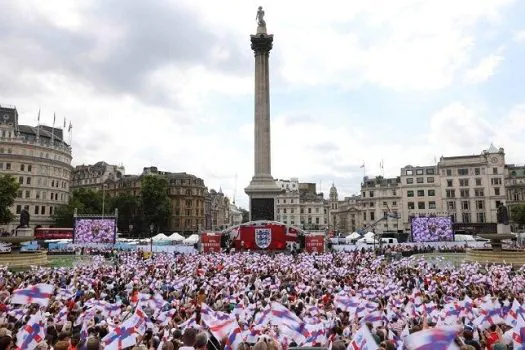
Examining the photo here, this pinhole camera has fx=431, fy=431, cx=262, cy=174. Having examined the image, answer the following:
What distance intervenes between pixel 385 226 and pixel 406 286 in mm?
98398

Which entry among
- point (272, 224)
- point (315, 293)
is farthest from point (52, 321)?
point (272, 224)

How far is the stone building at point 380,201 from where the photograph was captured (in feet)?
391

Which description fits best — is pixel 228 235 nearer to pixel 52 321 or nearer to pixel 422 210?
pixel 52 321

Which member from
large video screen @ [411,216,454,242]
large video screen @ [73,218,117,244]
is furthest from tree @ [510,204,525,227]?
large video screen @ [73,218,117,244]

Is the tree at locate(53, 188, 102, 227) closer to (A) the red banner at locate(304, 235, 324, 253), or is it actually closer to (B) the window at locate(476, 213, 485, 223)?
(A) the red banner at locate(304, 235, 324, 253)

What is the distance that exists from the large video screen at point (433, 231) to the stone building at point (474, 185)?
142ft

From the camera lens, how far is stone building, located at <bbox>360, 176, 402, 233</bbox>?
119250 mm

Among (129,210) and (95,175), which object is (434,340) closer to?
(129,210)

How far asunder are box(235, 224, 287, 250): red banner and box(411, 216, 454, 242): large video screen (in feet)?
66.4

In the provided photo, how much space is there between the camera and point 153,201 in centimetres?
10731

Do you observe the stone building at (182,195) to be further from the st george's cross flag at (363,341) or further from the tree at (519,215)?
the st george's cross flag at (363,341)

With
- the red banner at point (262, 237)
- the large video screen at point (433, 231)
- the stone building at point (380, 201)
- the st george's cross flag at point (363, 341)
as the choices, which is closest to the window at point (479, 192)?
the stone building at point (380, 201)

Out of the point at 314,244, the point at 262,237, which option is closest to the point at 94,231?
the point at 262,237

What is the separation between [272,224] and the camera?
60719 millimetres
